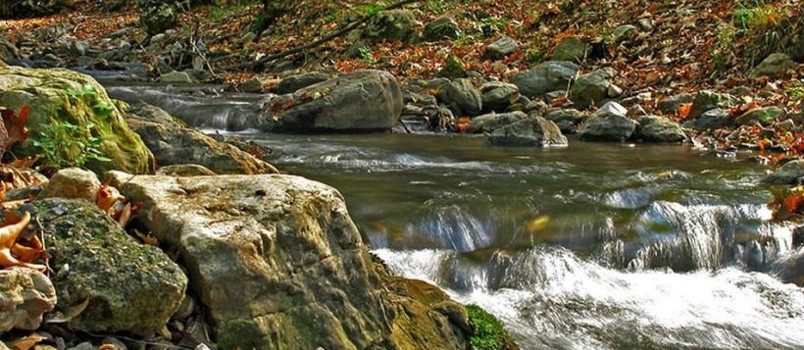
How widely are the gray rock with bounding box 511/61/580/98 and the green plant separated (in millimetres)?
9801

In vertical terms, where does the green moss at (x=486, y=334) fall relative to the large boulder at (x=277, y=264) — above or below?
below

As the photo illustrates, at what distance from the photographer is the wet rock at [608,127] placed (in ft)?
34.8

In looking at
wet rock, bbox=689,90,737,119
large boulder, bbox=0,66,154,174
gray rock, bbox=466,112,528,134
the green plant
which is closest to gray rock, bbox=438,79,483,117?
gray rock, bbox=466,112,528,134

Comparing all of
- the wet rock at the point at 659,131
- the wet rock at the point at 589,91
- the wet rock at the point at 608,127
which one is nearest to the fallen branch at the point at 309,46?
the wet rock at the point at 589,91

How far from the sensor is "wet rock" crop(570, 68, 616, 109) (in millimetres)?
12305

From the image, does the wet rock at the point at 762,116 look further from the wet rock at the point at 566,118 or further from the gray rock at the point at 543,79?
the gray rock at the point at 543,79

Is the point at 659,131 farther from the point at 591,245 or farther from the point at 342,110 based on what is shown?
the point at 591,245

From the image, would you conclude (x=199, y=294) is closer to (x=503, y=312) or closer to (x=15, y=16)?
(x=503, y=312)

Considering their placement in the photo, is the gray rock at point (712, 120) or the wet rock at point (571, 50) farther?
the wet rock at point (571, 50)

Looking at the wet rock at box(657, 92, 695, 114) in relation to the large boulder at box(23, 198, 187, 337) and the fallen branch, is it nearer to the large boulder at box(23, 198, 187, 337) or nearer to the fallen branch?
the fallen branch

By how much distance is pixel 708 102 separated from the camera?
1124 centimetres

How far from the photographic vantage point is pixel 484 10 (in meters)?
18.3

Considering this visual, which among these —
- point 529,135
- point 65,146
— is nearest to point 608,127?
point 529,135

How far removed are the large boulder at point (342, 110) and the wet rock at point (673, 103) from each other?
393 cm
